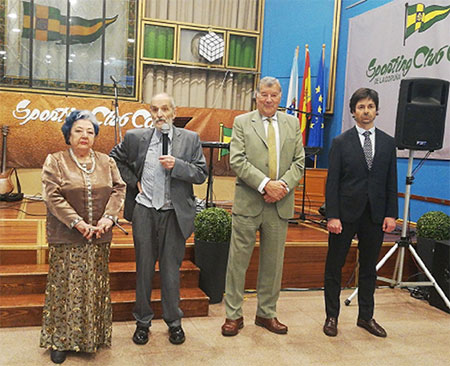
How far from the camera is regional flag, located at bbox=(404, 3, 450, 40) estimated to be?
15.7 feet

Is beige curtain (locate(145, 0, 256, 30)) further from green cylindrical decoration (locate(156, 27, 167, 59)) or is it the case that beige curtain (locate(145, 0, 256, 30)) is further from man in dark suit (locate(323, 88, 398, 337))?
man in dark suit (locate(323, 88, 398, 337))

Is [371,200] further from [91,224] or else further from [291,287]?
[91,224]

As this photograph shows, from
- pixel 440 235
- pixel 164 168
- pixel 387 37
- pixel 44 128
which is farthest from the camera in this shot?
pixel 44 128

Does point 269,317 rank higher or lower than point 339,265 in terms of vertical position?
lower

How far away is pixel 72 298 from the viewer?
235 cm

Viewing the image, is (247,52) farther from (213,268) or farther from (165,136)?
(165,136)

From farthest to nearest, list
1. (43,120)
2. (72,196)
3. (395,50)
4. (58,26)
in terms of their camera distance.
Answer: (58,26) → (43,120) → (395,50) → (72,196)

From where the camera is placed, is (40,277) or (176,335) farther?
(40,277)

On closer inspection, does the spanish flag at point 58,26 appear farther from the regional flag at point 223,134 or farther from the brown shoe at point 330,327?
the brown shoe at point 330,327

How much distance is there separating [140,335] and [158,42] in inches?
205

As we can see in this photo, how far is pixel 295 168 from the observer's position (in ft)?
9.32

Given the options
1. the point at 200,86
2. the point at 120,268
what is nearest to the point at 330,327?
the point at 120,268

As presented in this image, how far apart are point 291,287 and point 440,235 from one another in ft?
4.19

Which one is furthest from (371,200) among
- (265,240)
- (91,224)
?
(91,224)
